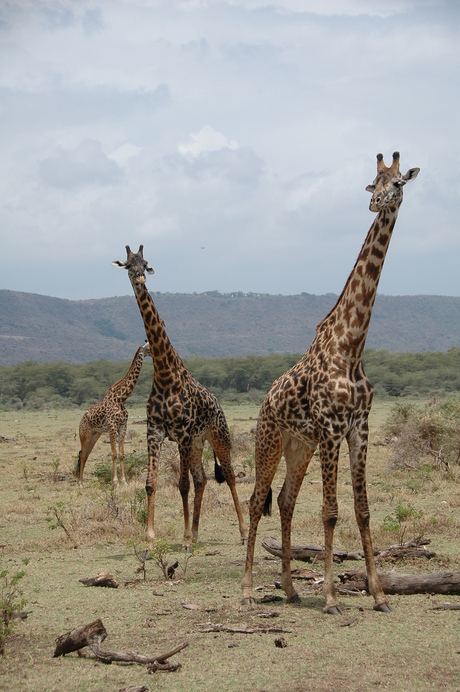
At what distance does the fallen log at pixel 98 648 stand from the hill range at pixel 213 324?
103974 mm

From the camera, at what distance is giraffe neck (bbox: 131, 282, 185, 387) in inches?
383

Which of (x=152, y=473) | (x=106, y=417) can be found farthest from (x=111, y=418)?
(x=152, y=473)

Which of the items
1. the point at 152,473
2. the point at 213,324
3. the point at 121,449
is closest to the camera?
the point at 152,473

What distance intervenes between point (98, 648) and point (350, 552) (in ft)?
11.7

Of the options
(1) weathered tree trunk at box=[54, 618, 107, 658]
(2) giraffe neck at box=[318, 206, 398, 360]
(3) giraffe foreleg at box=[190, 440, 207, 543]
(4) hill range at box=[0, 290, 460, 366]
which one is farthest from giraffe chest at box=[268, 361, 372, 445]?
(4) hill range at box=[0, 290, 460, 366]

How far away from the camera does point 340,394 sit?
666cm

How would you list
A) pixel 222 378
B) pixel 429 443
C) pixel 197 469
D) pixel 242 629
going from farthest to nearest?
pixel 222 378
pixel 429 443
pixel 197 469
pixel 242 629

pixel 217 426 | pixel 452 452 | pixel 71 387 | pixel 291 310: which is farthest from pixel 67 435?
pixel 291 310

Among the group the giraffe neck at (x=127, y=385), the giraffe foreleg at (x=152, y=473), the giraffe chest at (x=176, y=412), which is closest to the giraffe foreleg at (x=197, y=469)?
the giraffe chest at (x=176, y=412)

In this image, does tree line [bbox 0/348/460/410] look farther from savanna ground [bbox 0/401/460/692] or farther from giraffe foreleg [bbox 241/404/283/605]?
giraffe foreleg [bbox 241/404/283/605]

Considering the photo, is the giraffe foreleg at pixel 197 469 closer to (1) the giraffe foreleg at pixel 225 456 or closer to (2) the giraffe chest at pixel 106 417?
(1) the giraffe foreleg at pixel 225 456

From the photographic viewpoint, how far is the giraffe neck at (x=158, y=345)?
972cm

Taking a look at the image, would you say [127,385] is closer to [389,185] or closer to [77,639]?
[389,185]

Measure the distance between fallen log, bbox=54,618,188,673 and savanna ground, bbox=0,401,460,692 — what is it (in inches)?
2.2
